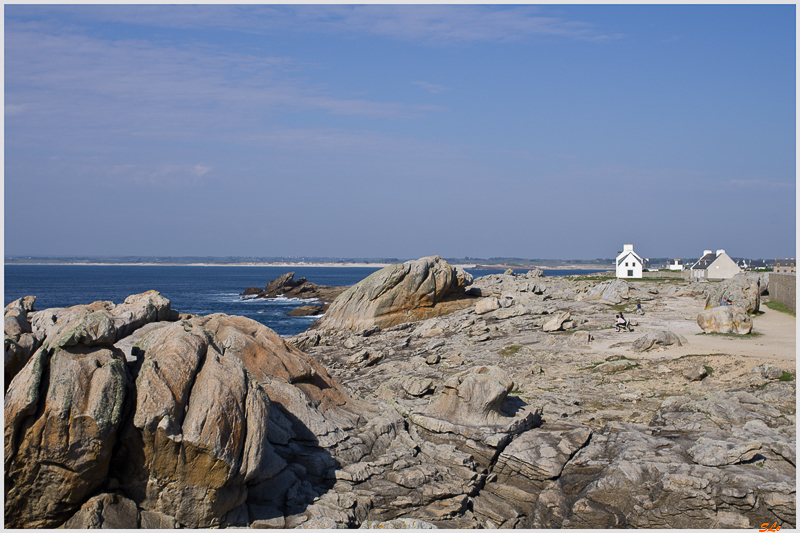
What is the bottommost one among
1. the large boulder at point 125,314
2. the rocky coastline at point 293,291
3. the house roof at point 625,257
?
→ the rocky coastline at point 293,291

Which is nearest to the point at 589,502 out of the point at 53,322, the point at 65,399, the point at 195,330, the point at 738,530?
the point at 738,530

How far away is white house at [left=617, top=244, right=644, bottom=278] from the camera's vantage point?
89.9 meters

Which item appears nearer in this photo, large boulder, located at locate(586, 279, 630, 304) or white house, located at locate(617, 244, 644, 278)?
large boulder, located at locate(586, 279, 630, 304)

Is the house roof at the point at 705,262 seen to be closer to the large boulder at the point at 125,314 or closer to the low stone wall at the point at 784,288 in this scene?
the low stone wall at the point at 784,288

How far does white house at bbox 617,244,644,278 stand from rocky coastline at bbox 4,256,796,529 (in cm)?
6780

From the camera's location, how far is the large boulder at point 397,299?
44531 millimetres

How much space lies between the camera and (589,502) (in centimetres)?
1343

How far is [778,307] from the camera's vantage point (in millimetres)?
40438

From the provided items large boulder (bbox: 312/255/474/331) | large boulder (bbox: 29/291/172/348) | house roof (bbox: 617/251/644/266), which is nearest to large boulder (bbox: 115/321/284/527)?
large boulder (bbox: 29/291/172/348)

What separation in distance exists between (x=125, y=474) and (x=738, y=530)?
489 inches

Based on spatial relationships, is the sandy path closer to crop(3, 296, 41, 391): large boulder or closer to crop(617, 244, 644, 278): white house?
crop(3, 296, 41, 391): large boulder

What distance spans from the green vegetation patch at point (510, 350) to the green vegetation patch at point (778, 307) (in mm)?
20055

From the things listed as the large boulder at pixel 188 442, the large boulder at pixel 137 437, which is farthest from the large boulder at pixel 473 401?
the large boulder at pixel 188 442

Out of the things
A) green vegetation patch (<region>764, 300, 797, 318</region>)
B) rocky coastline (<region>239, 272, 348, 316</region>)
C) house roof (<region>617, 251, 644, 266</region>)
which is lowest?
rocky coastline (<region>239, 272, 348, 316</region>)
